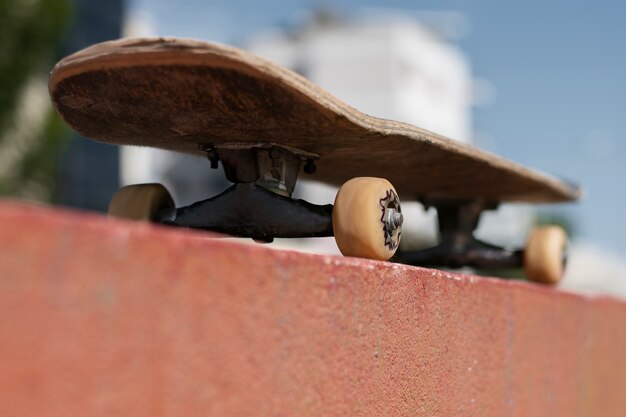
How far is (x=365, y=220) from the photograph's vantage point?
2316 millimetres

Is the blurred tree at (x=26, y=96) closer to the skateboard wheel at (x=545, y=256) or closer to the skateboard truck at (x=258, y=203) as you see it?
the skateboard wheel at (x=545, y=256)

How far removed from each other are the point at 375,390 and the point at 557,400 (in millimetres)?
1538

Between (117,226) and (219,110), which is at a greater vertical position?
(219,110)

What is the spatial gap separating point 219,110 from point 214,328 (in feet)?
2.51

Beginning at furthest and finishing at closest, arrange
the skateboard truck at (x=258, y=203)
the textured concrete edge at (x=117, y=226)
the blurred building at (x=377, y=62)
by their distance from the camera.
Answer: the blurred building at (x=377, y=62)
the skateboard truck at (x=258, y=203)
the textured concrete edge at (x=117, y=226)

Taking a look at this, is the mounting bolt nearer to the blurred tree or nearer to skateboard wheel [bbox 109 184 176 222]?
skateboard wheel [bbox 109 184 176 222]

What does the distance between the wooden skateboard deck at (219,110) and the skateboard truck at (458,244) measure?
889 mm

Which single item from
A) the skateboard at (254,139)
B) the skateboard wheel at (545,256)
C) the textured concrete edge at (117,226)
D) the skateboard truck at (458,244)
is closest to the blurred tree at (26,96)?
the skateboard truck at (458,244)

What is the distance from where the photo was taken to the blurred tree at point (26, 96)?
41.4 feet

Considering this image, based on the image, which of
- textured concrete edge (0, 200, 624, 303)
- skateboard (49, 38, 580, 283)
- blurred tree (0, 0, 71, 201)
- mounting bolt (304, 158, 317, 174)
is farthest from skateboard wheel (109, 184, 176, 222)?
blurred tree (0, 0, 71, 201)

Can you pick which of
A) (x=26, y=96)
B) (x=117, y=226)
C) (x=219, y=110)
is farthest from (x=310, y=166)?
(x=26, y=96)

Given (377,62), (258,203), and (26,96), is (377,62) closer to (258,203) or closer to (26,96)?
(26,96)

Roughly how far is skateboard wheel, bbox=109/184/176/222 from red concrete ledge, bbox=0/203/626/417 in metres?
0.85

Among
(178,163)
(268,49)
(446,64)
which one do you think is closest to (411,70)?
(446,64)
